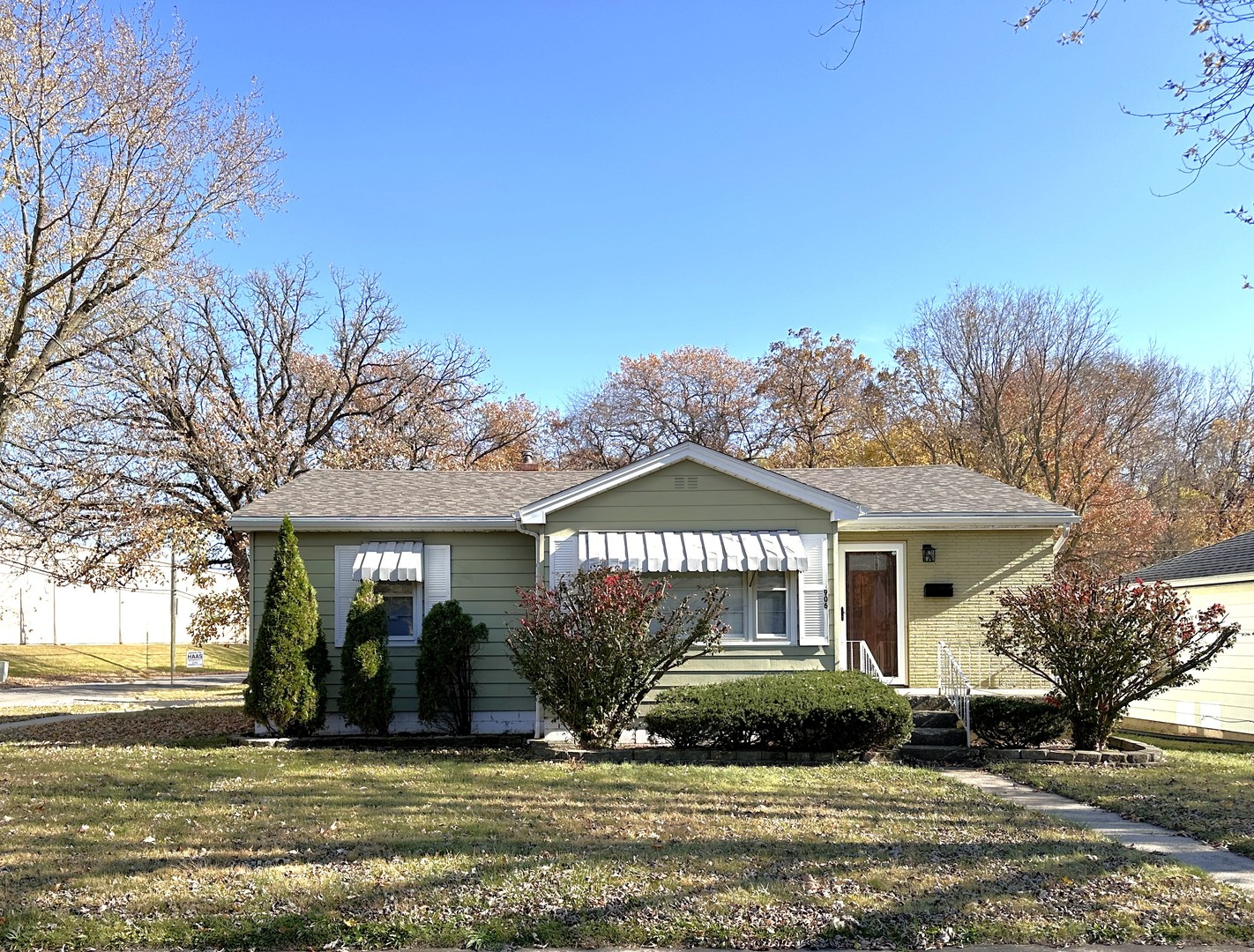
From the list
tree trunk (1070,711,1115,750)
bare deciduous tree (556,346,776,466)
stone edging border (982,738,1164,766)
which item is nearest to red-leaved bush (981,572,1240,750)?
tree trunk (1070,711,1115,750)

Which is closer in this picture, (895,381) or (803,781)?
(803,781)

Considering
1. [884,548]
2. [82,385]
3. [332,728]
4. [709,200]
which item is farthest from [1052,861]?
[82,385]

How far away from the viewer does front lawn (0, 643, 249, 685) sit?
2920 cm

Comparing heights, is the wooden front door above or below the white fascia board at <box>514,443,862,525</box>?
below

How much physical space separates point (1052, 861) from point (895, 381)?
26532 millimetres

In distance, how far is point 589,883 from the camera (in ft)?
18.5

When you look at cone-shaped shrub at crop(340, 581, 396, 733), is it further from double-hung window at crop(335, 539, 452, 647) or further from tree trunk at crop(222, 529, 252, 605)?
tree trunk at crop(222, 529, 252, 605)

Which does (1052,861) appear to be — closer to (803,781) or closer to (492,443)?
(803,781)

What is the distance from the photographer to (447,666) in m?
13.0

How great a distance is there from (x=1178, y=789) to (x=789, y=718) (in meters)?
3.76

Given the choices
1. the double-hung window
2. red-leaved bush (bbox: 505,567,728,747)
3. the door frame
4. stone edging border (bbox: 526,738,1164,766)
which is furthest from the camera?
the door frame

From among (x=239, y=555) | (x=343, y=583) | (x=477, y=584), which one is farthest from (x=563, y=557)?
(x=239, y=555)

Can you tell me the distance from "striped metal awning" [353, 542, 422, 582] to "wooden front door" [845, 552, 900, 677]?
21.1 ft

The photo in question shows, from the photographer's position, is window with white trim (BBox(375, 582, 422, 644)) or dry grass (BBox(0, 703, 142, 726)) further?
dry grass (BBox(0, 703, 142, 726))
